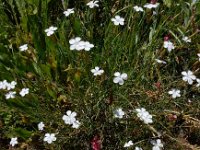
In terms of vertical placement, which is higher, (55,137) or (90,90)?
(90,90)

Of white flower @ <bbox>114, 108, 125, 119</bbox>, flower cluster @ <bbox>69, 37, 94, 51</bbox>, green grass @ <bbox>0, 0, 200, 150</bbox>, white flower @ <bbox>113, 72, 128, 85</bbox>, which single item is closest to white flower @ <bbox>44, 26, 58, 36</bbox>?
green grass @ <bbox>0, 0, 200, 150</bbox>

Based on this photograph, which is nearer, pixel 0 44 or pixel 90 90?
pixel 90 90

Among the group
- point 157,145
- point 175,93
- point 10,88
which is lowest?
point 157,145

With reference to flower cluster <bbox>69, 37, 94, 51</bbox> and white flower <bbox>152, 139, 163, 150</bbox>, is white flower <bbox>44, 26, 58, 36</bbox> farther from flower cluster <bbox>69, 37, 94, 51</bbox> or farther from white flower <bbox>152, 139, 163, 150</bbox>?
white flower <bbox>152, 139, 163, 150</bbox>

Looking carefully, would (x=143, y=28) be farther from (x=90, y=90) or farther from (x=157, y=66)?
(x=90, y=90)

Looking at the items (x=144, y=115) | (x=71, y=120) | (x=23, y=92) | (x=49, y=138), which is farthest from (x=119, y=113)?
(x=23, y=92)

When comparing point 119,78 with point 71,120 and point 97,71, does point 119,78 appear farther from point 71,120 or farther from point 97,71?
point 71,120

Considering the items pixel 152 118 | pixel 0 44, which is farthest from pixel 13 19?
pixel 152 118

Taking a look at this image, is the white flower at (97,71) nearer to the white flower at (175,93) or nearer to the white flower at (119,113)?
the white flower at (119,113)

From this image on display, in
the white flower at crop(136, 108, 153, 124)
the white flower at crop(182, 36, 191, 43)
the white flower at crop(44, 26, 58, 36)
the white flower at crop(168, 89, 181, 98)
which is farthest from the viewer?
the white flower at crop(182, 36, 191, 43)
